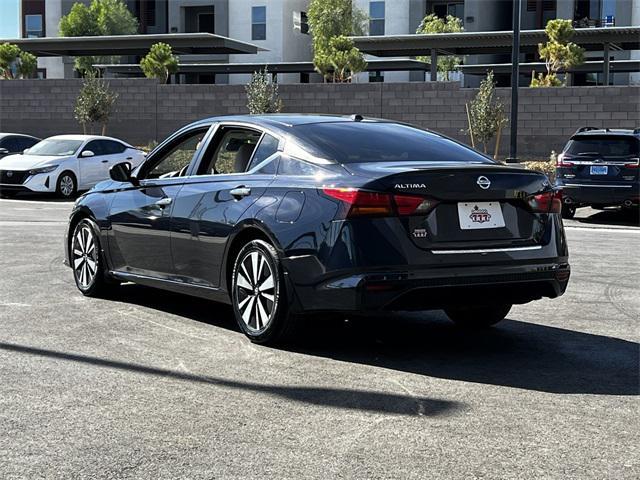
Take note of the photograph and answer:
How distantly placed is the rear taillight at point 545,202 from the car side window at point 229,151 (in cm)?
200

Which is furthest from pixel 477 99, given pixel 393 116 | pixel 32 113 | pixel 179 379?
pixel 179 379

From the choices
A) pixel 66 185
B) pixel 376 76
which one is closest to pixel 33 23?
pixel 376 76

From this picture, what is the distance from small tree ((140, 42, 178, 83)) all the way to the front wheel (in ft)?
121

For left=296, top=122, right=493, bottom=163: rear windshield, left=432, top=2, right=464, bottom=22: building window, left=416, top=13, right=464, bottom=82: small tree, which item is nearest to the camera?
left=296, top=122, right=493, bottom=163: rear windshield

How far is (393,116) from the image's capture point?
33.7 meters

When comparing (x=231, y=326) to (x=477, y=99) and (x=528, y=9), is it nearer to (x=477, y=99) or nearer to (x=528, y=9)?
(x=477, y=99)

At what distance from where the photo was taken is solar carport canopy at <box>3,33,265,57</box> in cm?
4731

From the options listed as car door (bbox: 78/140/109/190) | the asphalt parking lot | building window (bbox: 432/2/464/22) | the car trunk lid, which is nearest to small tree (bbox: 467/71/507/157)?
car door (bbox: 78/140/109/190)

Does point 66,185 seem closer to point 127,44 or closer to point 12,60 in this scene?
point 127,44

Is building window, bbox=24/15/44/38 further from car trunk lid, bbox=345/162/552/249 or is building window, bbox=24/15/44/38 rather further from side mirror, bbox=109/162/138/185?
car trunk lid, bbox=345/162/552/249

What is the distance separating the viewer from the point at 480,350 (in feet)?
22.4

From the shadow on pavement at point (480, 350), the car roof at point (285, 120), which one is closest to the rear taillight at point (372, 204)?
the shadow on pavement at point (480, 350)

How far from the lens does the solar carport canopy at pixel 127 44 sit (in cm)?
4731

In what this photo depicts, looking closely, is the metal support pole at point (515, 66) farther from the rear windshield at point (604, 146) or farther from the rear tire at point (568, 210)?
the rear windshield at point (604, 146)
